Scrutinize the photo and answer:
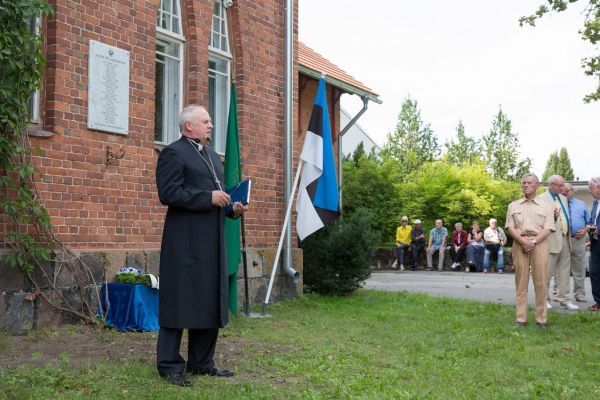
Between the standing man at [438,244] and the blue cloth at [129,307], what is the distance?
16556 mm

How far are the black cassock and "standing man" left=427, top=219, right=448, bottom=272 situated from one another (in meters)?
18.8

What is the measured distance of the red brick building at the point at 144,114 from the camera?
323 inches

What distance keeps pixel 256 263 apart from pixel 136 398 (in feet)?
20.6

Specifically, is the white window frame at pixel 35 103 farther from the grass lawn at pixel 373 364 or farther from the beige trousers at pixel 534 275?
the beige trousers at pixel 534 275

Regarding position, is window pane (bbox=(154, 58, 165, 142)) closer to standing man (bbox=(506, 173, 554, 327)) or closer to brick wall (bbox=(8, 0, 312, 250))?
brick wall (bbox=(8, 0, 312, 250))

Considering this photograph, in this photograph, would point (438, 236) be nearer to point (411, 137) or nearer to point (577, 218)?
point (577, 218)

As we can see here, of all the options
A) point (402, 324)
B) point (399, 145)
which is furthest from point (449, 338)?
point (399, 145)

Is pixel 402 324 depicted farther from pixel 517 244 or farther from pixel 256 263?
pixel 256 263

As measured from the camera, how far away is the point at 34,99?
817 centimetres

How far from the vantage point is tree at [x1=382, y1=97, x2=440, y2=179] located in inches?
2621

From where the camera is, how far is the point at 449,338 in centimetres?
857

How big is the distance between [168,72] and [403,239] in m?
15.6

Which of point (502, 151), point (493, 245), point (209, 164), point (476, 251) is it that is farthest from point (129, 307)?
point (502, 151)

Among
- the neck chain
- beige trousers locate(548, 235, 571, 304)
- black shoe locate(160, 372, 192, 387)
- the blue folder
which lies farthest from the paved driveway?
black shoe locate(160, 372, 192, 387)
